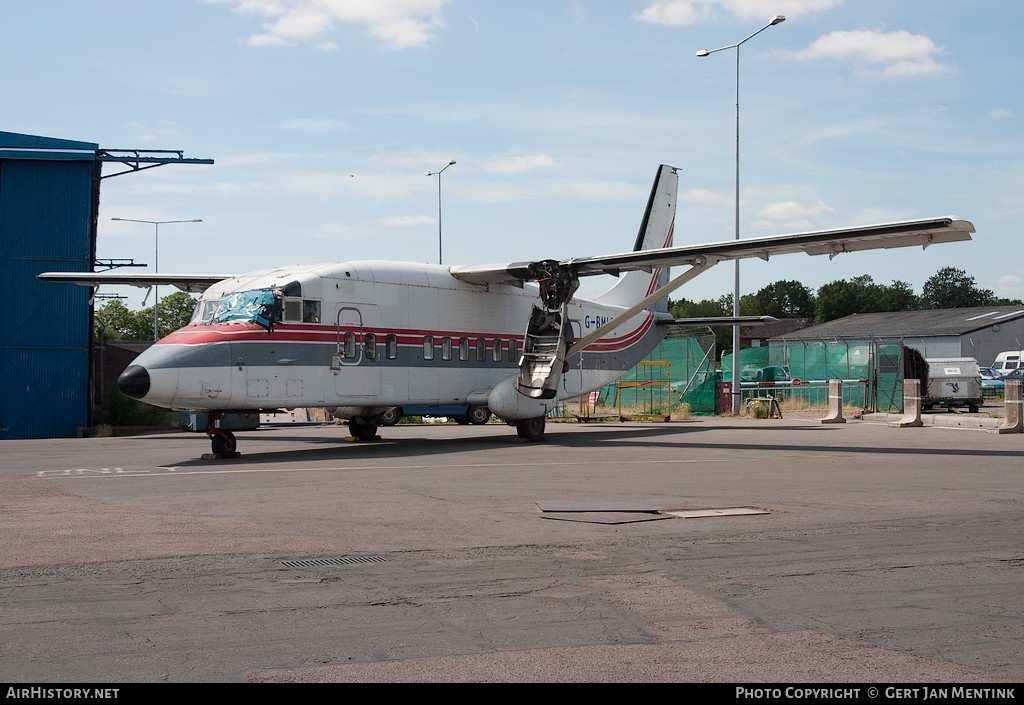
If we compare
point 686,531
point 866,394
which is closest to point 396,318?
point 686,531

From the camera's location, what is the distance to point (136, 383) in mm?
18219

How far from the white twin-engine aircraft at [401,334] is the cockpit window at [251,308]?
0.09 feet

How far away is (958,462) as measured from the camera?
693 inches

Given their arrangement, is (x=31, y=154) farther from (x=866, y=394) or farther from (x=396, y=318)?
(x=866, y=394)

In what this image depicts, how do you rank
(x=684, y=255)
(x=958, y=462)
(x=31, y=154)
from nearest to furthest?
(x=958, y=462) < (x=684, y=255) < (x=31, y=154)

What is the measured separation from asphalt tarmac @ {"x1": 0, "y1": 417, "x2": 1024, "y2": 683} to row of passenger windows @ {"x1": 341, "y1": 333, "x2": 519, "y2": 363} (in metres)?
6.38

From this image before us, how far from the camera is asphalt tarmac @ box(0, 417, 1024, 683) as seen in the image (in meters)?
5.43

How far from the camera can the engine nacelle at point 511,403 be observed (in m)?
24.7

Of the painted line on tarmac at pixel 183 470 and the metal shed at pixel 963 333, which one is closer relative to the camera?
the painted line on tarmac at pixel 183 470

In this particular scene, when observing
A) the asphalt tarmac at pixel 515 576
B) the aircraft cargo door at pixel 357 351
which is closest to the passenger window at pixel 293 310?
the aircraft cargo door at pixel 357 351

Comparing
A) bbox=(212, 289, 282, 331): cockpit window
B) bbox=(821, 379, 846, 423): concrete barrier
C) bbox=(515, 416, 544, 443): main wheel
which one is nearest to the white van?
bbox=(821, 379, 846, 423): concrete barrier

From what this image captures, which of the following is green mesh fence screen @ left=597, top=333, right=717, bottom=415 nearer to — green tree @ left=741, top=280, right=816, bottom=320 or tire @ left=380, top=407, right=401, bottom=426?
tire @ left=380, top=407, right=401, bottom=426

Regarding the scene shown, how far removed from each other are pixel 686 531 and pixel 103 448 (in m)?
17.1

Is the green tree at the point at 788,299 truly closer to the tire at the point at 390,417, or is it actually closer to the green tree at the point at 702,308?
the green tree at the point at 702,308
